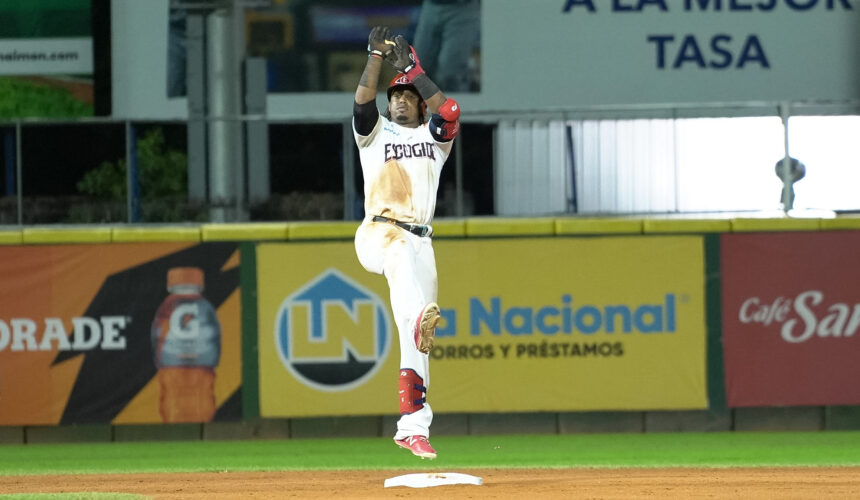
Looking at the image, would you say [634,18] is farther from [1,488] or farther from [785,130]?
[1,488]

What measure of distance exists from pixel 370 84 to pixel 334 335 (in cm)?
537

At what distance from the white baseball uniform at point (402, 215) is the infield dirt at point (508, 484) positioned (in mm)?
641

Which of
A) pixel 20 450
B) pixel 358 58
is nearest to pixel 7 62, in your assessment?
pixel 358 58

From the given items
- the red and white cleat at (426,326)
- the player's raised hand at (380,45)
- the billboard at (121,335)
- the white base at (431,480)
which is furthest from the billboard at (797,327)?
the player's raised hand at (380,45)

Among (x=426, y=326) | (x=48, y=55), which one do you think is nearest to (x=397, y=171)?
(x=426, y=326)

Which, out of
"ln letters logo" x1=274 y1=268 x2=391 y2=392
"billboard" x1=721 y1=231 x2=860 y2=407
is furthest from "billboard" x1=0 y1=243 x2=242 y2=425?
"billboard" x1=721 y1=231 x2=860 y2=407

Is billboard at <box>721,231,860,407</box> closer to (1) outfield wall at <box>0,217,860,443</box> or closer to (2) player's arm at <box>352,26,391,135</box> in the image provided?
(1) outfield wall at <box>0,217,860,443</box>

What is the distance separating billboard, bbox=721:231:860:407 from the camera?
1448cm

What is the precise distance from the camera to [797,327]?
14.5 m

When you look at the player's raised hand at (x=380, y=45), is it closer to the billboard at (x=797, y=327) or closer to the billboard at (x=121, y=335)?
the billboard at (x=121, y=335)

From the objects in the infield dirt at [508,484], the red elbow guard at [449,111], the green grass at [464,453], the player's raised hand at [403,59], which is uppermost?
the player's raised hand at [403,59]

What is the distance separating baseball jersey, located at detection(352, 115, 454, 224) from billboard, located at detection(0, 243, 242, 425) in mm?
5165

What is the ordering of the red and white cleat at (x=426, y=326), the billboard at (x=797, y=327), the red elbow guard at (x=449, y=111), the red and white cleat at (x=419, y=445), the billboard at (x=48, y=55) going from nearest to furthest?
1. the red and white cleat at (x=426, y=326)
2. the red and white cleat at (x=419, y=445)
3. the red elbow guard at (x=449, y=111)
4. the billboard at (x=797, y=327)
5. the billboard at (x=48, y=55)

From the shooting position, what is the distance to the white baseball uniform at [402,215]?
9.55m
